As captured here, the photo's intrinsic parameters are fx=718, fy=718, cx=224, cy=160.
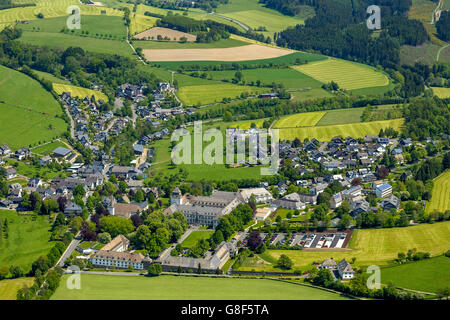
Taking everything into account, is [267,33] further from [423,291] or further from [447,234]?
[423,291]

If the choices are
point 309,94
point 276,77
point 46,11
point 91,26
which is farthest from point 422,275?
point 46,11

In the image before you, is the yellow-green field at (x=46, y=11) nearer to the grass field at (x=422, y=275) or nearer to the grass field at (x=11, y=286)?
the grass field at (x=11, y=286)

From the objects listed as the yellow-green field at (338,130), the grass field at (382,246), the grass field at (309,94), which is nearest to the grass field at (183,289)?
the grass field at (382,246)

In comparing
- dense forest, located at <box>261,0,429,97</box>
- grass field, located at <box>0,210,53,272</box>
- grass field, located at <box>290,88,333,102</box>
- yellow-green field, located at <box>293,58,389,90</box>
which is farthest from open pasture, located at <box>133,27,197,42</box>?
grass field, located at <box>0,210,53,272</box>

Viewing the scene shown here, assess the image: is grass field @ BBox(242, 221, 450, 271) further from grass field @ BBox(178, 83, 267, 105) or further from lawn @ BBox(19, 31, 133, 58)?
lawn @ BBox(19, 31, 133, 58)

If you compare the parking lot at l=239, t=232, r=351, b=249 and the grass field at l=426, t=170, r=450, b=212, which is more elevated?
the grass field at l=426, t=170, r=450, b=212
